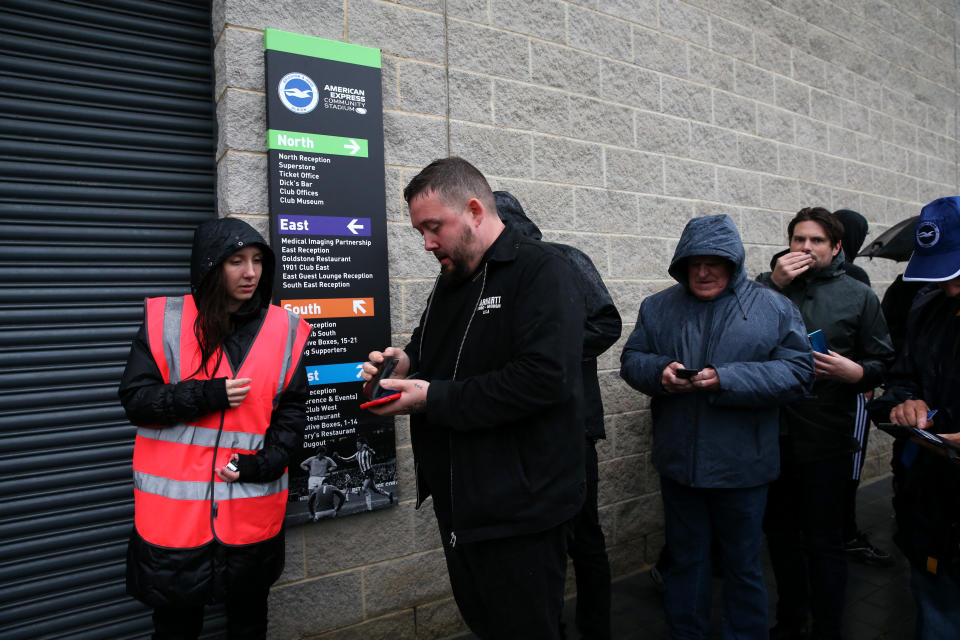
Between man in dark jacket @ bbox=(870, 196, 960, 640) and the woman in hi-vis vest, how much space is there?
255 centimetres

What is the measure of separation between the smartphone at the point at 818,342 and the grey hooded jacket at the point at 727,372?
26cm

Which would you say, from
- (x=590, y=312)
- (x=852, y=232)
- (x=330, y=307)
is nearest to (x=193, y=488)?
(x=330, y=307)

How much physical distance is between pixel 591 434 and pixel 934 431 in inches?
55.4

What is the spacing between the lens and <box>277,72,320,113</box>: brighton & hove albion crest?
9.46ft

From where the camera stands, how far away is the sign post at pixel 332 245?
2889 millimetres

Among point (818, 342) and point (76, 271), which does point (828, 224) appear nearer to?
point (818, 342)

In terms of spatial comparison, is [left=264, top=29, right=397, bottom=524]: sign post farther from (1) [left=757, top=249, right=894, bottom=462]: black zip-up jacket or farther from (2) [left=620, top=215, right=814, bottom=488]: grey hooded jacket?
(1) [left=757, top=249, right=894, bottom=462]: black zip-up jacket

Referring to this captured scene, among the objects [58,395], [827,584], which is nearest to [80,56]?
[58,395]

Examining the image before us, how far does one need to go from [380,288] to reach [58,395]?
5.14 ft

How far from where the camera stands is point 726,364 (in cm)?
263

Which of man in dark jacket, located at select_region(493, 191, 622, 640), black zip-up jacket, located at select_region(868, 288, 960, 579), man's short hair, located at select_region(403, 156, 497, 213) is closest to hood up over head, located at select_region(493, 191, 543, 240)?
man in dark jacket, located at select_region(493, 191, 622, 640)

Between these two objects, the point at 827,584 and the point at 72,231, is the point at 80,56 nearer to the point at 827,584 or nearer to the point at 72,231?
the point at 72,231

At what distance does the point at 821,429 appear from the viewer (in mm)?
2992

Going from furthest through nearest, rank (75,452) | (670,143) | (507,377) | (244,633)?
(670,143) < (75,452) < (244,633) < (507,377)
